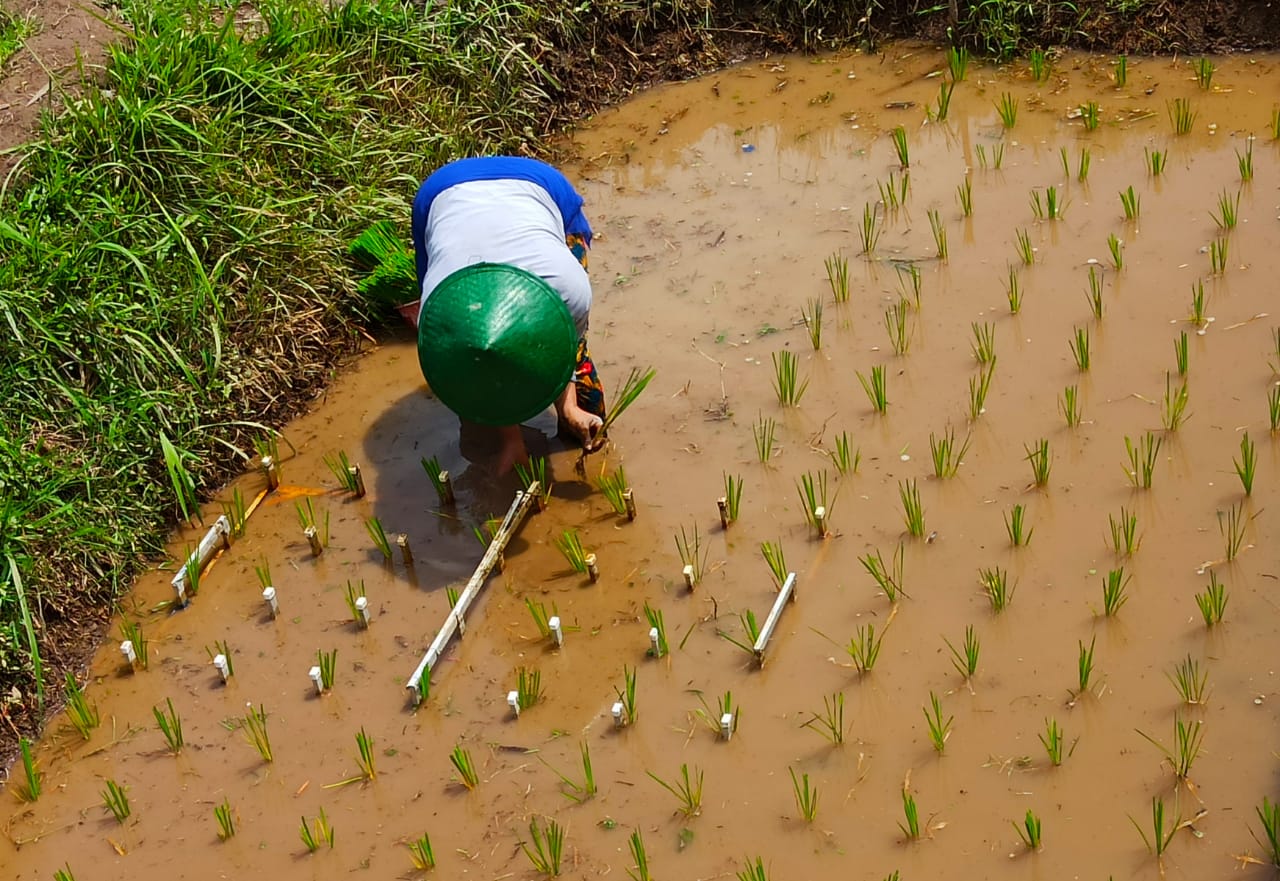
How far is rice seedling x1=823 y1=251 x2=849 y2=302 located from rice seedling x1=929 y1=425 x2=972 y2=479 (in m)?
0.88

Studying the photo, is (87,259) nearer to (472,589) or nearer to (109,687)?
(109,687)

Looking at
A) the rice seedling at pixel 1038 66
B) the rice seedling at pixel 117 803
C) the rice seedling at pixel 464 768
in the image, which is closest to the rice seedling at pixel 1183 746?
the rice seedling at pixel 464 768

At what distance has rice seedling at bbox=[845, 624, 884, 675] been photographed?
3748 millimetres

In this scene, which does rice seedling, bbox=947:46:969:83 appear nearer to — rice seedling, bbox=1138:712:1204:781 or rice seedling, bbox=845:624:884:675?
rice seedling, bbox=845:624:884:675

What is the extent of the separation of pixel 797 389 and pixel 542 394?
1.08 m

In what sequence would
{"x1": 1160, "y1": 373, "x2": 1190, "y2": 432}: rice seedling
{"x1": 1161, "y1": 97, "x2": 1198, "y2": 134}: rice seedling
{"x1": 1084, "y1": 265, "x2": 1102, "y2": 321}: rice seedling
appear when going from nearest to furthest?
1. {"x1": 1160, "y1": 373, "x2": 1190, "y2": 432}: rice seedling
2. {"x1": 1084, "y1": 265, "x2": 1102, "y2": 321}: rice seedling
3. {"x1": 1161, "y1": 97, "x2": 1198, "y2": 134}: rice seedling

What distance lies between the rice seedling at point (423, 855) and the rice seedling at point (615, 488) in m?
1.30

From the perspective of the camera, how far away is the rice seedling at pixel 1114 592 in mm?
3732

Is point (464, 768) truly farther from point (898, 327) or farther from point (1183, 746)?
point (898, 327)

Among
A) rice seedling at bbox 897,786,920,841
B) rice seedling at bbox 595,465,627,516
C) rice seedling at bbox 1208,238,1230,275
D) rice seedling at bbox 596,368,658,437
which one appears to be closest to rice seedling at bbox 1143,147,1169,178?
rice seedling at bbox 1208,238,1230,275

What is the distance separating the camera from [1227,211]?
17.0 feet

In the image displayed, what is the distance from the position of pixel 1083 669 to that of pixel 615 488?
154 cm

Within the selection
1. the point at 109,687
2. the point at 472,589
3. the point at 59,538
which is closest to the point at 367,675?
the point at 472,589

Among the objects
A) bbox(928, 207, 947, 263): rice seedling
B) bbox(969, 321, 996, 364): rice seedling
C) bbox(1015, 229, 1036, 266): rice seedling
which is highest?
bbox(1015, 229, 1036, 266): rice seedling
